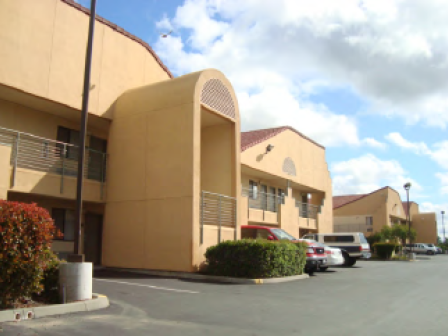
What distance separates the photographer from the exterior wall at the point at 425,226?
226ft

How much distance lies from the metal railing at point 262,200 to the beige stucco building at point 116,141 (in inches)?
267

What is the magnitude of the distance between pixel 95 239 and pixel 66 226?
167 cm

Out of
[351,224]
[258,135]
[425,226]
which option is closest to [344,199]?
[351,224]

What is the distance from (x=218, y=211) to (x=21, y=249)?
966cm

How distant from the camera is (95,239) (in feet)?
59.0

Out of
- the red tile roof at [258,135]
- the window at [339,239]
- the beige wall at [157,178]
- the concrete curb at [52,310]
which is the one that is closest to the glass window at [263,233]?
the beige wall at [157,178]

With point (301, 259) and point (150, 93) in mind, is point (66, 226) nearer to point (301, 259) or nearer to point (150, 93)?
point (150, 93)

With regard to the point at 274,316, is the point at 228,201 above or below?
above

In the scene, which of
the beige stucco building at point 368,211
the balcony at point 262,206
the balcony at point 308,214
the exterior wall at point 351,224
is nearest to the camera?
the balcony at point 262,206

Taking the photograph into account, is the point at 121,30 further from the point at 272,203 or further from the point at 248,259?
the point at 272,203

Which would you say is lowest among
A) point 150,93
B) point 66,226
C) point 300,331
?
point 300,331

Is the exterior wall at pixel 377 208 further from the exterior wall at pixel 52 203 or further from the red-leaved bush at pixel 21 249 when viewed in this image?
the red-leaved bush at pixel 21 249

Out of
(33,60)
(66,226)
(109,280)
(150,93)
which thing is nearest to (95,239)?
(66,226)

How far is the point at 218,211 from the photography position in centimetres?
1708
